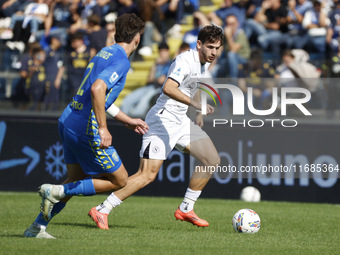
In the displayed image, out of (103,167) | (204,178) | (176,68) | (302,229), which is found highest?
(176,68)

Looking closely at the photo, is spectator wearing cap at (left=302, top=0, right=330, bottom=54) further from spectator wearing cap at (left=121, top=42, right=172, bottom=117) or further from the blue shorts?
the blue shorts

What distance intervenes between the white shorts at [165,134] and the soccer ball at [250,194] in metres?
4.61

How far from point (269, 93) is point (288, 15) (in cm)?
367

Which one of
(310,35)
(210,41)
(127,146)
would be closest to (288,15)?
(310,35)

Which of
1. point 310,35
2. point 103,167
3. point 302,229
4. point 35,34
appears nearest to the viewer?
point 103,167

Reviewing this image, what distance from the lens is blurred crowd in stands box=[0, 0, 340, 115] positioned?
14159mm

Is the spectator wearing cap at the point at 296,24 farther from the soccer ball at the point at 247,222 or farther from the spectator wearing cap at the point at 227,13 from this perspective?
the soccer ball at the point at 247,222

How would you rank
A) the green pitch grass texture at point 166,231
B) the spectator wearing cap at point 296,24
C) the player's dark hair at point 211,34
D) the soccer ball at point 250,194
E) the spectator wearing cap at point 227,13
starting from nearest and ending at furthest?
the green pitch grass texture at point 166,231 < the player's dark hair at point 211,34 < the soccer ball at point 250,194 < the spectator wearing cap at point 296,24 < the spectator wearing cap at point 227,13

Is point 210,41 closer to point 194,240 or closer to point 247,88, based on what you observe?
point 194,240

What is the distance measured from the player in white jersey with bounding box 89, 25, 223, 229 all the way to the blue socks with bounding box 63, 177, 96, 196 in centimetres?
145

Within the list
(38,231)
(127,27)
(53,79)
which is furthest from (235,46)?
(38,231)

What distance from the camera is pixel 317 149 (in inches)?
534

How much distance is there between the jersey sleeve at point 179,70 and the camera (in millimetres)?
8547

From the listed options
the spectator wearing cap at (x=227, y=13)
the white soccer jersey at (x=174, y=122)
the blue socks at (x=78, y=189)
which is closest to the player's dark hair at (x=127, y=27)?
the white soccer jersey at (x=174, y=122)
